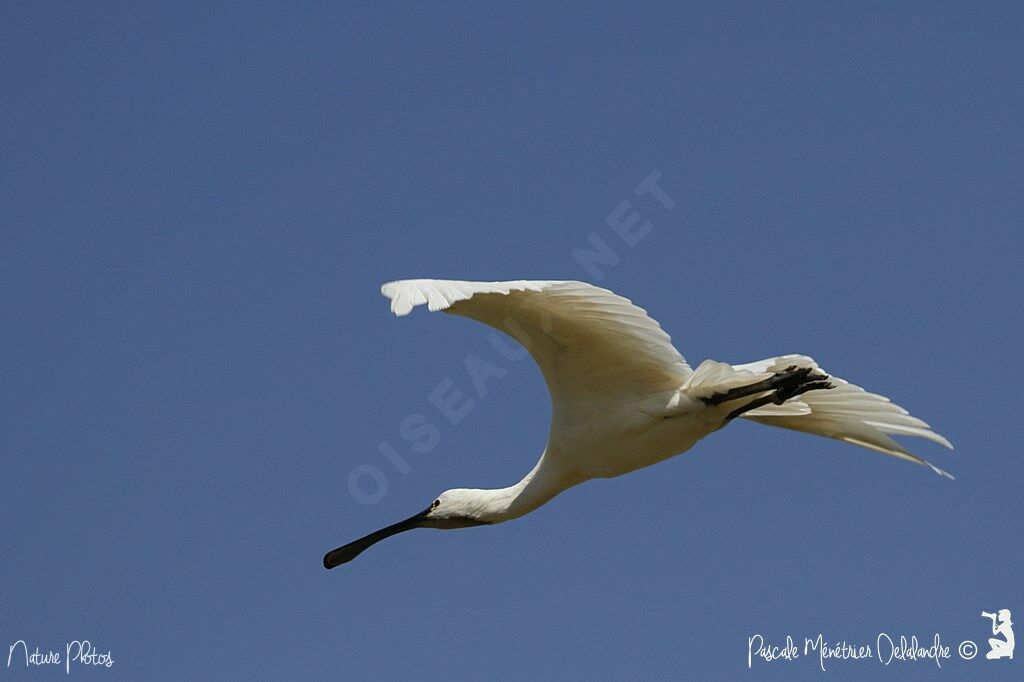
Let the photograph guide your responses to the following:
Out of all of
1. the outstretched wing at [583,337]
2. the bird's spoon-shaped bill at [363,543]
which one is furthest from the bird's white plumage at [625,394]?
the bird's spoon-shaped bill at [363,543]

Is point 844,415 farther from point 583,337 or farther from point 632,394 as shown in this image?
point 583,337

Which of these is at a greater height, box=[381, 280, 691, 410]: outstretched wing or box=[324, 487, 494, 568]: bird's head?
box=[381, 280, 691, 410]: outstretched wing

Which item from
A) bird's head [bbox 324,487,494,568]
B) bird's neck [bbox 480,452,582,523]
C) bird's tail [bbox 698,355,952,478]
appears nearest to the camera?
bird's tail [bbox 698,355,952,478]

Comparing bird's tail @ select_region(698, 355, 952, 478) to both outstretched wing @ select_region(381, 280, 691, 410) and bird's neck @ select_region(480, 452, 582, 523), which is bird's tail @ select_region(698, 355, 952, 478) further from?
bird's neck @ select_region(480, 452, 582, 523)

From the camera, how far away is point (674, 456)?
1425 cm

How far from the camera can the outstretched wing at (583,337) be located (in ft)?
39.2

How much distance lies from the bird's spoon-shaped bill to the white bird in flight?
170 cm

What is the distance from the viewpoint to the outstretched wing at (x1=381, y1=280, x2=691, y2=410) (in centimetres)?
1195

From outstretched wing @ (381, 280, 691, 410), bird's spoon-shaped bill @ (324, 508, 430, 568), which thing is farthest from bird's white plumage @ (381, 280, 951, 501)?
bird's spoon-shaped bill @ (324, 508, 430, 568)

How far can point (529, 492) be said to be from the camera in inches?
588

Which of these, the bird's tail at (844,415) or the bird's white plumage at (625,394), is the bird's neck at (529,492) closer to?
the bird's white plumage at (625,394)

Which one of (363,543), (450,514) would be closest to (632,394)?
(450,514)

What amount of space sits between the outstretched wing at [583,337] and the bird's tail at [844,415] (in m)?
0.84

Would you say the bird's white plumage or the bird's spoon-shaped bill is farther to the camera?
the bird's spoon-shaped bill
